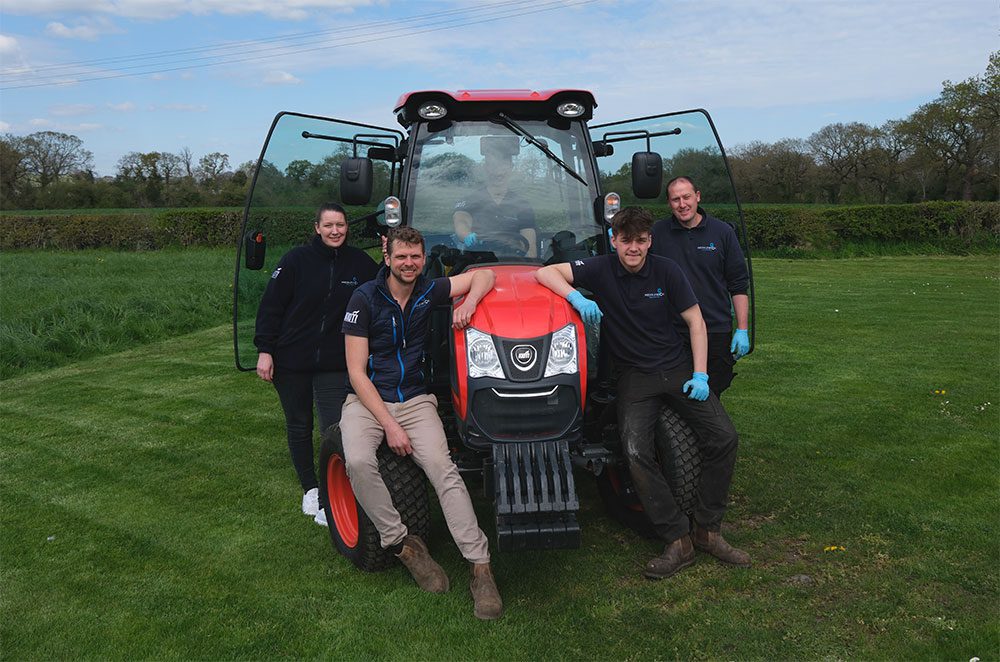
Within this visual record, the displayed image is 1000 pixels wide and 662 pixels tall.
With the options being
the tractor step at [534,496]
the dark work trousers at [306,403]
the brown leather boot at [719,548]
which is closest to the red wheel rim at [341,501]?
the dark work trousers at [306,403]

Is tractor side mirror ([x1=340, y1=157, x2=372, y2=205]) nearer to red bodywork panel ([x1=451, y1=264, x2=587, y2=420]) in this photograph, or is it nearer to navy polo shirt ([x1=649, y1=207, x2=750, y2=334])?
red bodywork panel ([x1=451, y1=264, x2=587, y2=420])

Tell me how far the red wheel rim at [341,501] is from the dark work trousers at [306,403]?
0.34 m

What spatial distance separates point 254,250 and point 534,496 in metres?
2.43

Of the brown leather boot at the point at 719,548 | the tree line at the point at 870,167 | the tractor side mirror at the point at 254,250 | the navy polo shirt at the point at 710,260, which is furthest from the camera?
the tree line at the point at 870,167

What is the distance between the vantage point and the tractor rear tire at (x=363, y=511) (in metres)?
4.01

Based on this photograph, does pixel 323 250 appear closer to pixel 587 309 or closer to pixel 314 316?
→ pixel 314 316

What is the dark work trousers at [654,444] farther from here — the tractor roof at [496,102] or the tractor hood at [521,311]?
the tractor roof at [496,102]

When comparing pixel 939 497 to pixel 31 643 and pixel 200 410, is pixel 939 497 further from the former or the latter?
pixel 200 410

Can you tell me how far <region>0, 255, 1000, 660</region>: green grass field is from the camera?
354 cm

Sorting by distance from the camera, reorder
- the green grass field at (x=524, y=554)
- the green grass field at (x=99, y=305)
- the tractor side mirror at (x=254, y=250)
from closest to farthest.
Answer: the green grass field at (x=524, y=554) < the tractor side mirror at (x=254, y=250) < the green grass field at (x=99, y=305)

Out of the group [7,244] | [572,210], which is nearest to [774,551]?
[572,210]

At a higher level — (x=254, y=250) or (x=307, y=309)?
(x=254, y=250)

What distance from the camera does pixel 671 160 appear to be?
513cm

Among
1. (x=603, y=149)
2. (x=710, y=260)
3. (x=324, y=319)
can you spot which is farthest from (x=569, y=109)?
(x=324, y=319)
